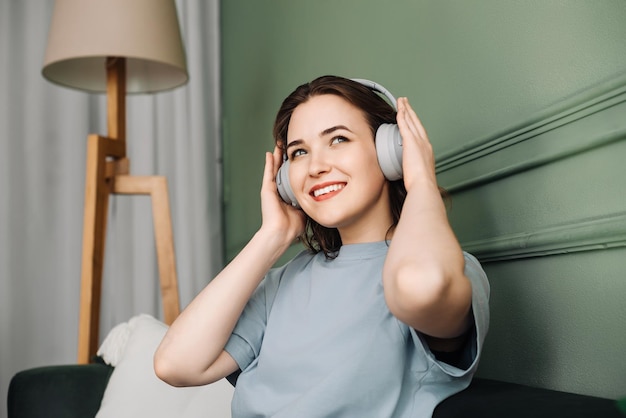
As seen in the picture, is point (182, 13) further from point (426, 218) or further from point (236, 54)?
point (426, 218)

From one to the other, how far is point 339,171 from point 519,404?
50cm

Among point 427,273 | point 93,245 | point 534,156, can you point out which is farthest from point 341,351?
point 93,245

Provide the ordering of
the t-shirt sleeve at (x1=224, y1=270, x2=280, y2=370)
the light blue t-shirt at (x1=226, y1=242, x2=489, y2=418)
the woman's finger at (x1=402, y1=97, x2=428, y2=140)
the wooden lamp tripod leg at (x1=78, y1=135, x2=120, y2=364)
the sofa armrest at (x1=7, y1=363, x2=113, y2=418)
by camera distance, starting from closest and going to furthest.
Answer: the light blue t-shirt at (x1=226, y1=242, x2=489, y2=418)
the woman's finger at (x1=402, y1=97, x2=428, y2=140)
the t-shirt sleeve at (x1=224, y1=270, x2=280, y2=370)
the sofa armrest at (x1=7, y1=363, x2=113, y2=418)
the wooden lamp tripod leg at (x1=78, y1=135, x2=120, y2=364)

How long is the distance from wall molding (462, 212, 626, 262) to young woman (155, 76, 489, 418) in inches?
6.9

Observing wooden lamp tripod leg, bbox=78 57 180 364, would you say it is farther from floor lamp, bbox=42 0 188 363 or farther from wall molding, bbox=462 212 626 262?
wall molding, bbox=462 212 626 262

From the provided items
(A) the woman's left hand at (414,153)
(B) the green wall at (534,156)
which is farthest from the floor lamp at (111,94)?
(A) the woman's left hand at (414,153)

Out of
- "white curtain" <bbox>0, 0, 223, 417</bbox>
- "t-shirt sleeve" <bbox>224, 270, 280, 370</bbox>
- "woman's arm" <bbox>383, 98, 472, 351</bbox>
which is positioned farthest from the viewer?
"white curtain" <bbox>0, 0, 223, 417</bbox>

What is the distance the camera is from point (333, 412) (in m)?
1.00

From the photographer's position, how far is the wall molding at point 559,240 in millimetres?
994

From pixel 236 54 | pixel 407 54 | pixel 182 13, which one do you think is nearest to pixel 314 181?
pixel 407 54

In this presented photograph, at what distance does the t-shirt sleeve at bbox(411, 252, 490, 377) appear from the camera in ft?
3.03

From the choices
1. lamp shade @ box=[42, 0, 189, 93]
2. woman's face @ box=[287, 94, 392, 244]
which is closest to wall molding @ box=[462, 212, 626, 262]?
woman's face @ box=[287, 94, 392, 244]

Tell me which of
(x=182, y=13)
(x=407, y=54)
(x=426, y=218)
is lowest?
(x=426, y=218)

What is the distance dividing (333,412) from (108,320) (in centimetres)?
234
